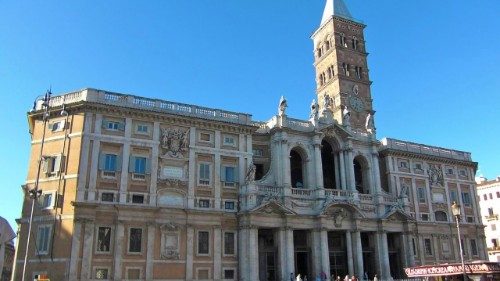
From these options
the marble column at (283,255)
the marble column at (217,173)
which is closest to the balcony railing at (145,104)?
the marble column at (217,173)

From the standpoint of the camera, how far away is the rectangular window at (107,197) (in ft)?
127

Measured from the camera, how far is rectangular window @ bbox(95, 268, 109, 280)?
120 ft

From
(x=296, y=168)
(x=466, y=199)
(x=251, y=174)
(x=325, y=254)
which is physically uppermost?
(x=296, y=168)

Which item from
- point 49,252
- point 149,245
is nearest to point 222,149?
point 149,245

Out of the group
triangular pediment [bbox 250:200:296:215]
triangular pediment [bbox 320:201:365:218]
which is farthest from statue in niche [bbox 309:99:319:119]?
triangular pediment [bbox 250:200:296:215]

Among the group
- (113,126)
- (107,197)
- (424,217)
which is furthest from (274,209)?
(424,217)

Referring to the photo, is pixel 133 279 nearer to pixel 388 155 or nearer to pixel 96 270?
pixel 96 270

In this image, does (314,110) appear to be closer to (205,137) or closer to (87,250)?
(205,137)

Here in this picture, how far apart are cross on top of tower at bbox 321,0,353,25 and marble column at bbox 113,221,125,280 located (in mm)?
45120

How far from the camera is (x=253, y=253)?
4150 cm

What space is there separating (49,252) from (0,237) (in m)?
25.8

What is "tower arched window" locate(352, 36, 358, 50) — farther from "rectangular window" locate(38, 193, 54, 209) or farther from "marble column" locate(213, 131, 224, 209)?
"rectangular window" locate(38, 193, 54, 209)

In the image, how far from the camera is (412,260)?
5028 cm

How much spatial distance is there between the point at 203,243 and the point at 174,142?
30.7 feet
